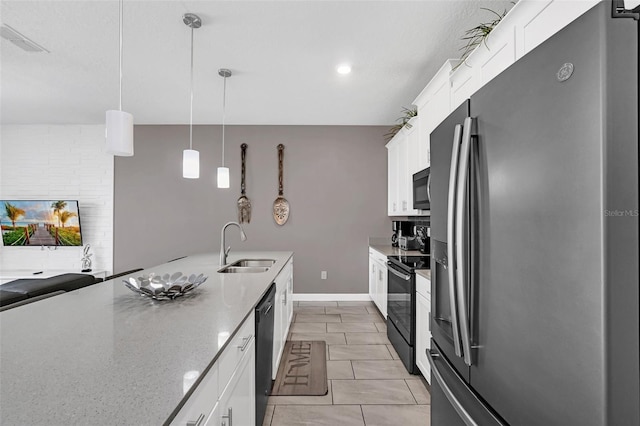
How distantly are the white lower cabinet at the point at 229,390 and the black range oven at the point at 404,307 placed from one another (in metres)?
1.40

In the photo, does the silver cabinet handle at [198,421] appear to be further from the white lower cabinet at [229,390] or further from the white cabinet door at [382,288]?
the white cabinet door at [382,288]

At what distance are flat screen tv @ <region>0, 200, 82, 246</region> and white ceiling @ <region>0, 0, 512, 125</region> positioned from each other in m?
1.35

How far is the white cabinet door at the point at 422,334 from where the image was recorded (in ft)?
7.39

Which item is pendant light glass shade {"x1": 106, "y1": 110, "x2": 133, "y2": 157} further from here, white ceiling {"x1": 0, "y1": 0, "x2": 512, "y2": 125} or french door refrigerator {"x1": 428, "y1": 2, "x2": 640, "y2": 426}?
french door refrigerator {"x1": 428, "y1": 2, "x2": 640, "y2": 426}

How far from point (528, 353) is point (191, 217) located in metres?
4.86

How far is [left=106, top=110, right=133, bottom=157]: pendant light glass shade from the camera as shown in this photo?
4.91 ft

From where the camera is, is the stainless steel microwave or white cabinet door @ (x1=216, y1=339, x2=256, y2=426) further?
the stainless steel microwave

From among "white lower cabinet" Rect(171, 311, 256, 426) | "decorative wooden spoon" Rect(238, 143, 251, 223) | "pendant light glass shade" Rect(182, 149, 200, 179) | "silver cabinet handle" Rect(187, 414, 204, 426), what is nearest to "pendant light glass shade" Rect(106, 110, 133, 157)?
"pendant light glass shade" Rect(182, 149, 200, 179)

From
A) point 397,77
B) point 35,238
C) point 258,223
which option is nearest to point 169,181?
point 258,223

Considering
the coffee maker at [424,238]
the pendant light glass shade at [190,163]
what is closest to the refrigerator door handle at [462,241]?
the pendant light glass shade at [190,163]

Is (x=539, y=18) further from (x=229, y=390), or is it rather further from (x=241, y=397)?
(x=241, y=397)

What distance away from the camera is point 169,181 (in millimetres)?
4934

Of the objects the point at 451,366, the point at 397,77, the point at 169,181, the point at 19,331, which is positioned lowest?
the point at 451,366

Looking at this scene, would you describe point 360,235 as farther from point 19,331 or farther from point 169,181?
point 19,331
